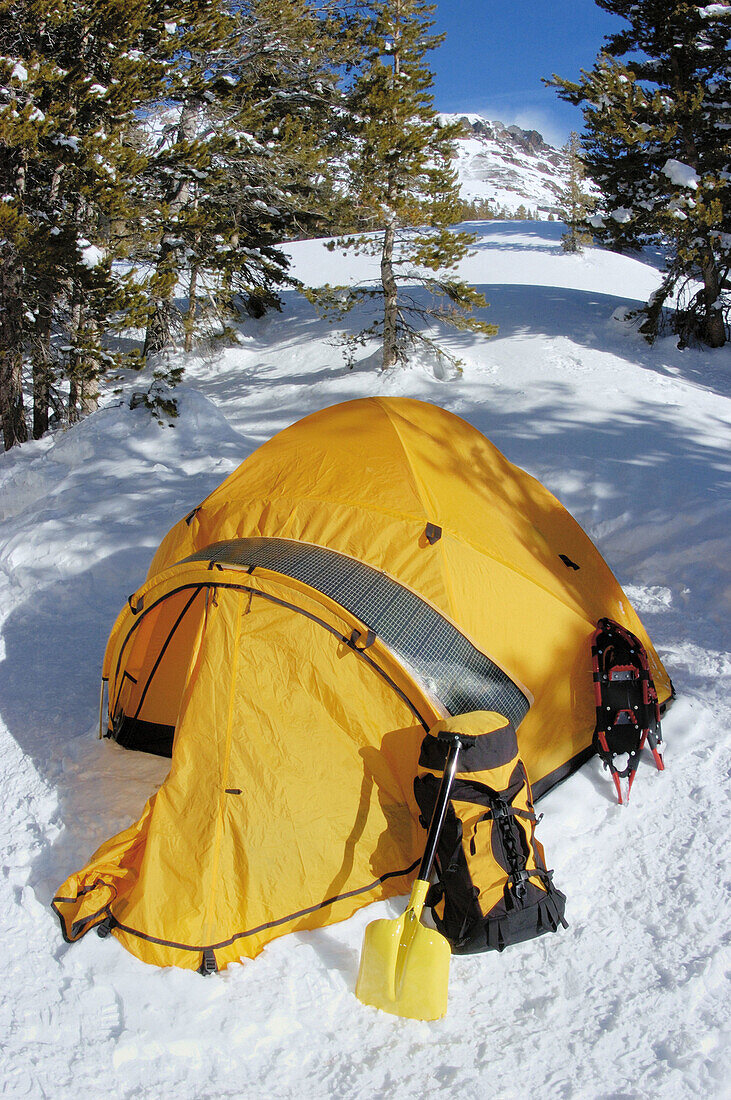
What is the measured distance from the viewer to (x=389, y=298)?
38.3 ft

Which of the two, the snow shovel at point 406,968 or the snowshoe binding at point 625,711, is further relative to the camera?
the snowshoe binding at point 625,711

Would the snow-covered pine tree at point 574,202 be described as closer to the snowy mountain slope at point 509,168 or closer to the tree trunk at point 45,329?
the snowy mountain slope at point 509,168

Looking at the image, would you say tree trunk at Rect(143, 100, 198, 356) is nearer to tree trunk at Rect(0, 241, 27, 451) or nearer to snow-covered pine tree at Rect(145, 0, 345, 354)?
snow-covered pine tree at Rect(145, 0, 345, 354)

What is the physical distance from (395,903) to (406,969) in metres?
0.55

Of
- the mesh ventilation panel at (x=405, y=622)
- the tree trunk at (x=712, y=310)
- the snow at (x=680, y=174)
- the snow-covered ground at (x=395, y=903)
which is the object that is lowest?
the snow-covered ground at (x=395, y=903)

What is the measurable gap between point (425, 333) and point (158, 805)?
474 inches

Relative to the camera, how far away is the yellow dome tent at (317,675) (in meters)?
3.02

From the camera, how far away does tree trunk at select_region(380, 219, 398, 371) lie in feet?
37.2

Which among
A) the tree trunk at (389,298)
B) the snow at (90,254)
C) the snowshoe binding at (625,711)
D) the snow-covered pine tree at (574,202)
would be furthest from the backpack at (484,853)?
the snow-covered pine tree at (574,202)

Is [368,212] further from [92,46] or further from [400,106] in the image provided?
[92,46]

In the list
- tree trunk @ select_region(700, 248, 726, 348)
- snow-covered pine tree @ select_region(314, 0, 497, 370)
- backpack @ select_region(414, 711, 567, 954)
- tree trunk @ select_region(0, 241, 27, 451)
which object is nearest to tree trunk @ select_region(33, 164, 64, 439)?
tree trunk @ select_region(0, 241, 27, 451)

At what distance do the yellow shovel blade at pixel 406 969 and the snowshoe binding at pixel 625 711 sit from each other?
1.59 metres

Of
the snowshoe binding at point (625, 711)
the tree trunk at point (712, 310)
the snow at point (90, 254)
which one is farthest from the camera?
the tree trunk at point (712, 310)

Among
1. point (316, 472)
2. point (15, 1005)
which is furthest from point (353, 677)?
point (15, 1005)
